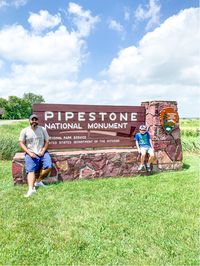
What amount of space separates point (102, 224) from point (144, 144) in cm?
336

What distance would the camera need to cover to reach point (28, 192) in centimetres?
507

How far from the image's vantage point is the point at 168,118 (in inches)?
279

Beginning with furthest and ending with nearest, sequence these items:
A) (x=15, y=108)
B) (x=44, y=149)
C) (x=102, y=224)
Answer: (x=15, y=108) < (x=44, y=149) < (x=102, y=224)

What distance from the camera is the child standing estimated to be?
21.9 ft

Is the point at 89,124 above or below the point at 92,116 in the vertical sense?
below

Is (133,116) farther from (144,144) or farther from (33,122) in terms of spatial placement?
(33,122)

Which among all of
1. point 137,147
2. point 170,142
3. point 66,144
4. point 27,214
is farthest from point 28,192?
point 170,142

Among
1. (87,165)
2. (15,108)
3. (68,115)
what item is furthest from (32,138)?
(15,108)

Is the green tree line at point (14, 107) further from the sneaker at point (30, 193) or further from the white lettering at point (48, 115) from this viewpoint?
the sneaker at point (30, 193)

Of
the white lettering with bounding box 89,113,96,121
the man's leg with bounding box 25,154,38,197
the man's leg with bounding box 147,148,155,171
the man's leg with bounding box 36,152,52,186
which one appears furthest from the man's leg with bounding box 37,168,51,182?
the man's leg with bounding box 147,148,155,171

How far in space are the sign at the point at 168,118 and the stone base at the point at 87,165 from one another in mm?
960

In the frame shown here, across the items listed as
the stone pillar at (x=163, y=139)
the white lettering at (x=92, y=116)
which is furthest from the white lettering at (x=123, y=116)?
the white lettering at (x=92, y=116)

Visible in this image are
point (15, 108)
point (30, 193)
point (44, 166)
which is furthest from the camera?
point (15, 108)

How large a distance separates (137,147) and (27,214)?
3.48 metres
